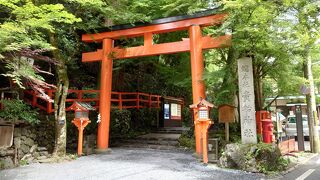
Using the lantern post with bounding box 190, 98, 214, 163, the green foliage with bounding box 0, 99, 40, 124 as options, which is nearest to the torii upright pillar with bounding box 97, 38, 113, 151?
the green foliage with bounding box 0, 99, 40, 124

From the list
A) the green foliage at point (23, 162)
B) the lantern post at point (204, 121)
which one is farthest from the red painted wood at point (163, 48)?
the green foliage at point (23, 162)

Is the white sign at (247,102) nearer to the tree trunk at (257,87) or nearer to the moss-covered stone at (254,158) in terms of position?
the moss-covered stone at (254,158)

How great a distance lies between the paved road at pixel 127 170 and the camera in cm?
738

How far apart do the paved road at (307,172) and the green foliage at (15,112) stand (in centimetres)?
823

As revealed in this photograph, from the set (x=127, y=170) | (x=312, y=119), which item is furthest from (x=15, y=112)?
(x=312, y=119)

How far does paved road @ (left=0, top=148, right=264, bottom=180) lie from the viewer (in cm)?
738

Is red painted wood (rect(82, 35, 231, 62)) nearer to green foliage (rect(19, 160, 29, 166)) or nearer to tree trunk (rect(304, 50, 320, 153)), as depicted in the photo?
tree trunk (rect(304, 50, 320, 153))

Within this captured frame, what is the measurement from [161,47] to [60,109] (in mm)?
4462

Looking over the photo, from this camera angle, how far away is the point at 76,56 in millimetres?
14891

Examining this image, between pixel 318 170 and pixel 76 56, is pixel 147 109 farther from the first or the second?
pixel 318 170

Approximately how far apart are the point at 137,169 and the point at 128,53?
17.3 ft

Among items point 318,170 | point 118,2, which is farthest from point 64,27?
point 318,170

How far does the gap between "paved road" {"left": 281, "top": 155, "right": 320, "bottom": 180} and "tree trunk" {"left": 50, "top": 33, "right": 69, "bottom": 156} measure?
7.39m

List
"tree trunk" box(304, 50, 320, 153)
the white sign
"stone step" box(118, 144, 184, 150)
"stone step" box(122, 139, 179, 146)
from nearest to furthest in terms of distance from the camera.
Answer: the white sign < "tree trunk" box(304, 50, 320, 153) < "stone step" box(118, 144, 184, 150) < "stone step" box(122, 139, 179, 146)
